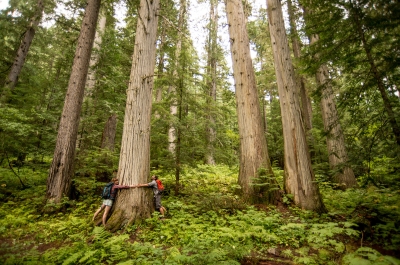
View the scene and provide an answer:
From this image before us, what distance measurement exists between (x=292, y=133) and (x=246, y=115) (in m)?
1.49

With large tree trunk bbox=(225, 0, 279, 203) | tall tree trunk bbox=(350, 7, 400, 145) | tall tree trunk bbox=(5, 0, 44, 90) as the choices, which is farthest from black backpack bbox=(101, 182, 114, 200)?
tall tree trunk bbox=(5, 0, 44, 90)

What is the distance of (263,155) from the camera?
6.10 m

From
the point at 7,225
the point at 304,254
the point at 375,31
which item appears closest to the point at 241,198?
the point at 304,254

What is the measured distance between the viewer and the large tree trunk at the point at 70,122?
6035 mm

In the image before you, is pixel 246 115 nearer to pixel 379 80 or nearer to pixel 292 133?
pixel 292 133

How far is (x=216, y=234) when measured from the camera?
401 centimetres

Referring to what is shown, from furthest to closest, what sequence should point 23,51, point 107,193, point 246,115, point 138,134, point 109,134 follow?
point 23,51, point 109,134, point 246,115, point 138,134, point 107,193

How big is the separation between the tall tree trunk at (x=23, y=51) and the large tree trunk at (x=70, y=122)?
5.71 m

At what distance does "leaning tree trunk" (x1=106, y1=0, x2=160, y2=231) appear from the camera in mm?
4809

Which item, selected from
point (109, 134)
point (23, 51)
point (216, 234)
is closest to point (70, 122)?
point (109, 134)

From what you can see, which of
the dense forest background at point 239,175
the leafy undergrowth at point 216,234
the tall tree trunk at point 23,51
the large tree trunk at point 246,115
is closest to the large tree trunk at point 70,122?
the dense forest background at point 239,175

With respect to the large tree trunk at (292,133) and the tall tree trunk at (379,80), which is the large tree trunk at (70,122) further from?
the tall tree trunk at (379,80)

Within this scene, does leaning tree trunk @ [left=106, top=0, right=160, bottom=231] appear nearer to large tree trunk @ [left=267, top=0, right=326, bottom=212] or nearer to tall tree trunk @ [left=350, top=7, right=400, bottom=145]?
large tree trunk @ [left=267, top=0, right=326, bottom=212]

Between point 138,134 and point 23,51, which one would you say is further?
point 23,51
